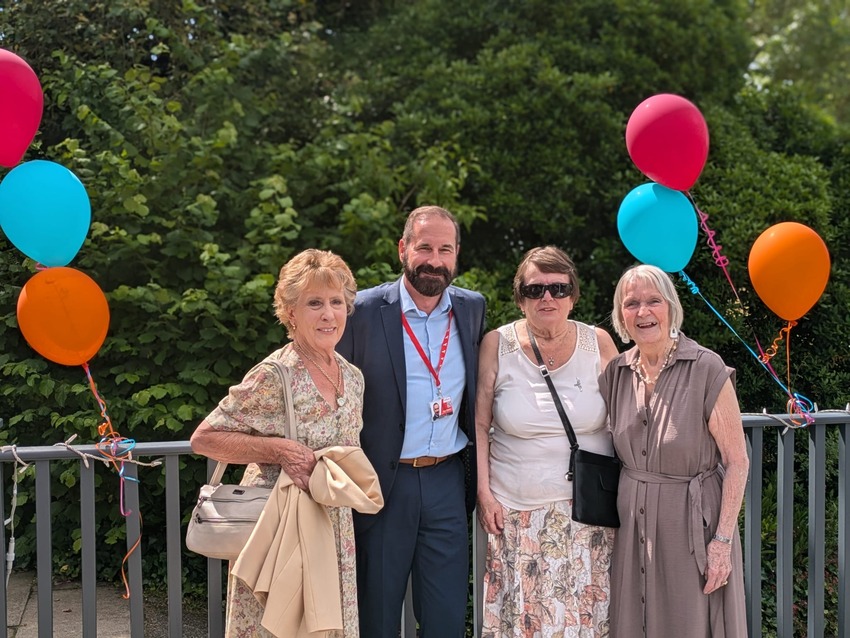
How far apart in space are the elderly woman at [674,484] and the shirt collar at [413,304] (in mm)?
667

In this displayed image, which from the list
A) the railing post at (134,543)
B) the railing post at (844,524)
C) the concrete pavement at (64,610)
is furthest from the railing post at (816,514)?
the concrete pavement at (64,610)

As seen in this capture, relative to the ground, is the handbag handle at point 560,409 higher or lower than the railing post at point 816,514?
higher

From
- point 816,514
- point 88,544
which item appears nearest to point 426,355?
point 88,544

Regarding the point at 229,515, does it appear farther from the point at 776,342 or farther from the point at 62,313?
the point at 776,342

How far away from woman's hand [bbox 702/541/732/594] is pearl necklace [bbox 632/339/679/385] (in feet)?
2.03

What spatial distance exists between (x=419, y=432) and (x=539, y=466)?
0.46 meters

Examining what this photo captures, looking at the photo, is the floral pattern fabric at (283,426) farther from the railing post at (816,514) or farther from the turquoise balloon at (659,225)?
the railing post at (816,514)

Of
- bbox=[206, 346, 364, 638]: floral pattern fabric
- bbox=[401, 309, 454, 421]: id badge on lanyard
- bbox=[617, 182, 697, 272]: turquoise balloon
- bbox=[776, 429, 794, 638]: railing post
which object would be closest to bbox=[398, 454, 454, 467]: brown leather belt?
bbox=[401, 309, 454, 421]: id badge on lanyard

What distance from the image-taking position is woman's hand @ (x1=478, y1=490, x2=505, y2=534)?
3.49m

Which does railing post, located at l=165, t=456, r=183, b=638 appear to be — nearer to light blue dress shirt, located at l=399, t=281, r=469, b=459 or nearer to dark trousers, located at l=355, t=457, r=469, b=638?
dark trousers, located at l=355, t=457, r=469, b=638

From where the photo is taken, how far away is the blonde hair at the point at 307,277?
3.11 metres

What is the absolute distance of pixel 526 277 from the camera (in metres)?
3.50

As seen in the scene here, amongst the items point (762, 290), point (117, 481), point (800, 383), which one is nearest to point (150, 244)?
point (117, 481)

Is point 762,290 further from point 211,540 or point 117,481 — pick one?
point 117,481
